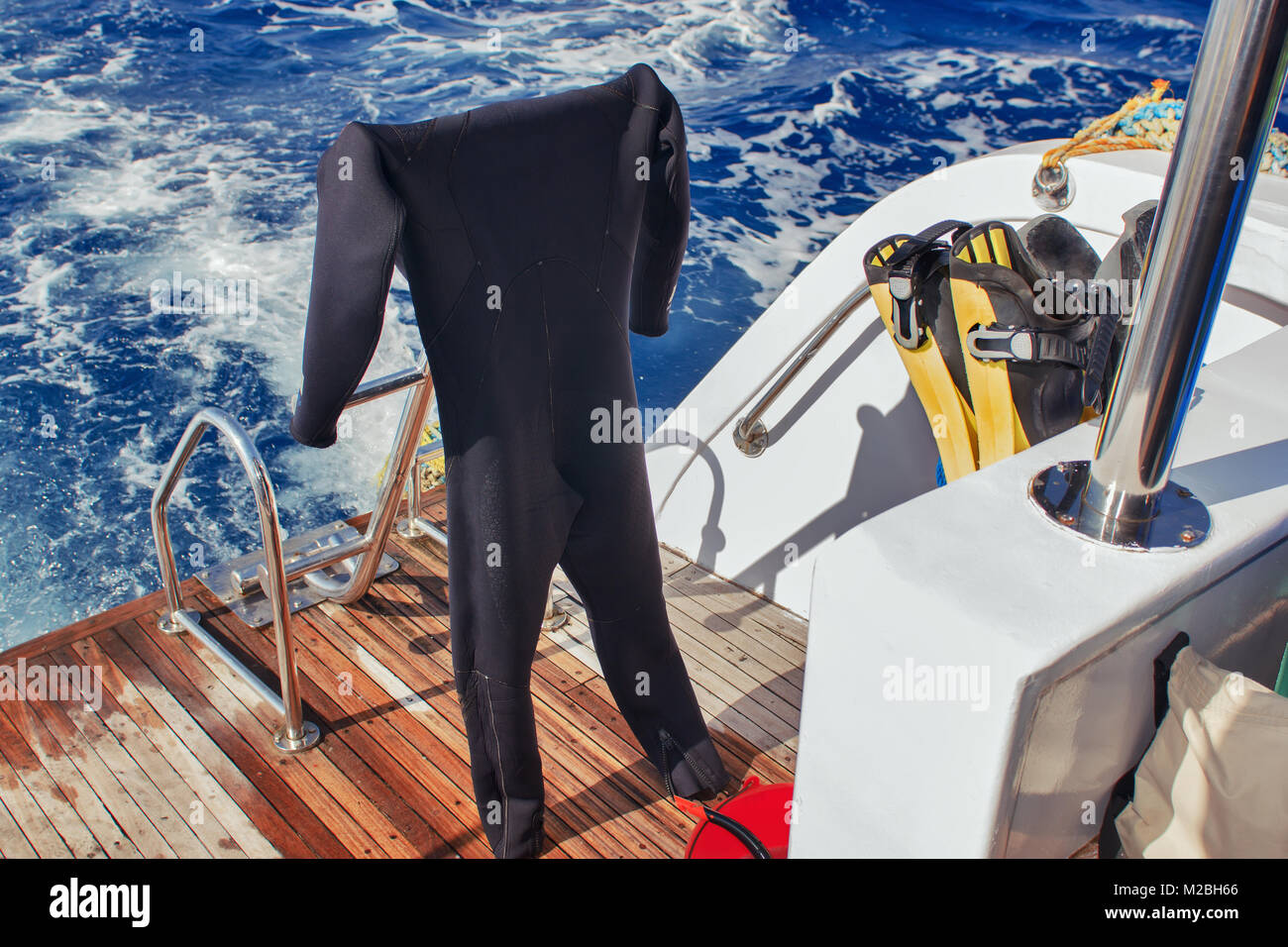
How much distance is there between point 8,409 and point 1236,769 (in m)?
8.93

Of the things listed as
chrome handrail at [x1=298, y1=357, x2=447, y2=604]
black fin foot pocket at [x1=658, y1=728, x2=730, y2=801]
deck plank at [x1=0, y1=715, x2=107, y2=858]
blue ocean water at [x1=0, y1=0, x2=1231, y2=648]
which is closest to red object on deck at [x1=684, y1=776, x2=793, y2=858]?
black fin foot pocket at [x1=658, y1=728, x2=730, y2=801]

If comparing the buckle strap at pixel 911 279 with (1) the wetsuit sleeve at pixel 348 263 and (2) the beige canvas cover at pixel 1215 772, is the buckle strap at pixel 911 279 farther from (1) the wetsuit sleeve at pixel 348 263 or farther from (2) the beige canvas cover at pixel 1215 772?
(2) the beige canvas cover at pixel 1215 772

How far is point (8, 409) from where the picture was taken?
8.12m

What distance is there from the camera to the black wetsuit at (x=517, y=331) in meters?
1.81

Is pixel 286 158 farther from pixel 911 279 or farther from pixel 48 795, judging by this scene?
pixel 911 279

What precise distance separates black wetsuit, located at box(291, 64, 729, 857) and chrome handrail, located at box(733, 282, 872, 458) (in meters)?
0.63

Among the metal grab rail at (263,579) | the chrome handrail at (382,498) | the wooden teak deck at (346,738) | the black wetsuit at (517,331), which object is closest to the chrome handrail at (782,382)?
the wooden teak deck at (346,738)

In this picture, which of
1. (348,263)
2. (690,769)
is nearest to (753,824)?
(690,769)

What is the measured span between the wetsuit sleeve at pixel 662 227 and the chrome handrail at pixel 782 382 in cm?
57

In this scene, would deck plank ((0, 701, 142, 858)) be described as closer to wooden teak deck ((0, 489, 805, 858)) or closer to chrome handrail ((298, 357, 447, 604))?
wooden teak deck ((0, 489, 805, 858))

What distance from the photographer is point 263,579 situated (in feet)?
8.48

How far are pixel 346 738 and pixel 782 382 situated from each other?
56.8 inches
